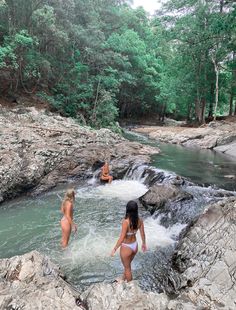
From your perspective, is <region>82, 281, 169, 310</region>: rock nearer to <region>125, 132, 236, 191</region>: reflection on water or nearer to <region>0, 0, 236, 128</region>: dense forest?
<region>125, 132, 236, 191</region>: reflection on water

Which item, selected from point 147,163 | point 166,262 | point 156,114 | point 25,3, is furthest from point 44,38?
point 156,114

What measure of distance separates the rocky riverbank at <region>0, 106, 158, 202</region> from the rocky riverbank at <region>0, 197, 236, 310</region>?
17.9 feet

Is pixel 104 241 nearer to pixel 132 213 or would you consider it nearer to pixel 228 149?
pixel 132 213

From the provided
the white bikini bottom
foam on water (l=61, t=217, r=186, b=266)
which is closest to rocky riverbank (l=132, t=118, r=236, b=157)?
foam on water (l=61, t=217, r=186, b=266)

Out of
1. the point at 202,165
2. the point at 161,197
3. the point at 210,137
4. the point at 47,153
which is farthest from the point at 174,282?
the point at 210,137

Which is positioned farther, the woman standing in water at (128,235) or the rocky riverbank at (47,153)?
the rocky riverbank at (47,153)

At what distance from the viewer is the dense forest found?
16641mm

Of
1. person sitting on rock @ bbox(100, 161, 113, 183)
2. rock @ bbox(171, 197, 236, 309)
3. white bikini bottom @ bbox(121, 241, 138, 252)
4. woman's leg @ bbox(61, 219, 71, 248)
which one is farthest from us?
person sitting on rock @ bbox(100, 161, 113, 183)

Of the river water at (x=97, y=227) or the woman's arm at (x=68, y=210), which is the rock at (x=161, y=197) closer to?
the river water at (x=97, y=227)

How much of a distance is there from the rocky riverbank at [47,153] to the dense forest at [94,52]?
3796mm

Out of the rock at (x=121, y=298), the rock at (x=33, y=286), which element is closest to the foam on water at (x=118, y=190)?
the rock at (x=33, y=286)

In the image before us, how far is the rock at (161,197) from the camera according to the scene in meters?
8.41

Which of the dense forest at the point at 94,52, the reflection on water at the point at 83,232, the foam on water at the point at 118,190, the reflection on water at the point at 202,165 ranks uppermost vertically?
the dense forest at the point at 94,52

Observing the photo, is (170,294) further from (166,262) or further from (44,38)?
(44,38)
